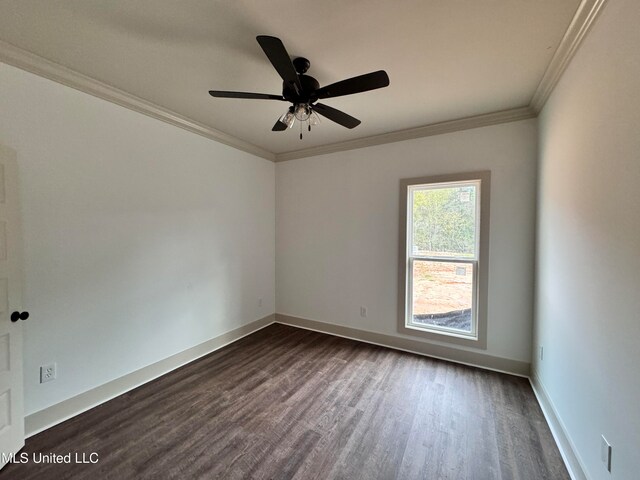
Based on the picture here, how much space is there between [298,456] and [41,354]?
2016 millimetres

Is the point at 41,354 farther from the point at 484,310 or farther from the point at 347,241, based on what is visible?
the point at 484,310

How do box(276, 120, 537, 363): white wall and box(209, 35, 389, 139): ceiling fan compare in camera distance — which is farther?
box(276, 120, 537, 363): white wall

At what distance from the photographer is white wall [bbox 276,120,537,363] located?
2.67 metres

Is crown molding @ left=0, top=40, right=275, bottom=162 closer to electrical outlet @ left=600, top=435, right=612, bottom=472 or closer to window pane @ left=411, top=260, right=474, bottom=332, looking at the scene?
window pane @ left=411, top=260, right=474, bottom=332

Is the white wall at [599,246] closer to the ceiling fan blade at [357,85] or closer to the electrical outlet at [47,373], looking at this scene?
the ceiling fan blade at [357,85]

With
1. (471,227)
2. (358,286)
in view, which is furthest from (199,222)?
(471,227)

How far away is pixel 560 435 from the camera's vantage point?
1.80 metres

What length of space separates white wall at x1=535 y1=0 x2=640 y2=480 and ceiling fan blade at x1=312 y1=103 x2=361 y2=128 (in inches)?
54.5

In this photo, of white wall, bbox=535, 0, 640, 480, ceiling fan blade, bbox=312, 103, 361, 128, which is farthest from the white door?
white wall, bbox=535, 0, 640, 480

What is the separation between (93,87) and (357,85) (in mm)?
2173

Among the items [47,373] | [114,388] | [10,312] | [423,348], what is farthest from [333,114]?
[114,388]

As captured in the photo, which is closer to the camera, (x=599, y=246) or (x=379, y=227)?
(x=599, y=246)

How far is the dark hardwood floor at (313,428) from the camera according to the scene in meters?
1.63

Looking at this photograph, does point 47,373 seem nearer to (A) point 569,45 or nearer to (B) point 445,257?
(B) point 445,257
